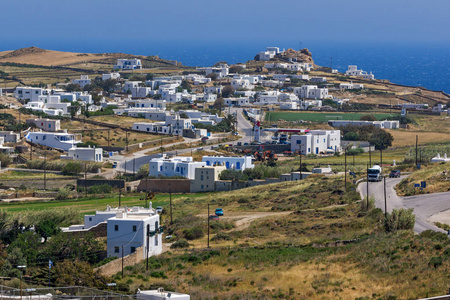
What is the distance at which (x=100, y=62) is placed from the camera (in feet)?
520

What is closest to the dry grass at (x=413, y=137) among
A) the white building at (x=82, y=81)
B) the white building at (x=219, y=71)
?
the white building at (x=82, y=81)

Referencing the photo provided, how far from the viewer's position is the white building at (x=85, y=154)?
74.9 metres

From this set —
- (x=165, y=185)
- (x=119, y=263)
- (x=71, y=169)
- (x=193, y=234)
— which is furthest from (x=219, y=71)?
(x=119, y=263)

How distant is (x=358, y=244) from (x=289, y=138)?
53310 mm

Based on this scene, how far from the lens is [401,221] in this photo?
36.0 m

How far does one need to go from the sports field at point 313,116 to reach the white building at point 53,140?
33.1m

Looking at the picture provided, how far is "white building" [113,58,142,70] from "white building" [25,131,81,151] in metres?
67.6

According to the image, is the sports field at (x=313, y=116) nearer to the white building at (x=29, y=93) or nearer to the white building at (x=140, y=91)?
the white building at (x=140, y=91)

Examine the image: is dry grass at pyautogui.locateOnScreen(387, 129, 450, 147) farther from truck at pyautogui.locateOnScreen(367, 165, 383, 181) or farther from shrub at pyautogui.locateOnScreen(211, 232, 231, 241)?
shrub at pyautogui.locateOnScreen(211, 232, 231, 241)

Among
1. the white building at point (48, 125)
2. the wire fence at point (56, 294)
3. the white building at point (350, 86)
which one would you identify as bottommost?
the wire fence at point (56, 294)

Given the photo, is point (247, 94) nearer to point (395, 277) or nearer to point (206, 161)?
point (206, 161)

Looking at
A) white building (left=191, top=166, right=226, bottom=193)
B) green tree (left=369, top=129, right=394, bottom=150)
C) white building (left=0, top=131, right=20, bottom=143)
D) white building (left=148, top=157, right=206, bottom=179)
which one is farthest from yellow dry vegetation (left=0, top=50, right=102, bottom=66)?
white building (left=191, top=166, right=226, bottom=193)

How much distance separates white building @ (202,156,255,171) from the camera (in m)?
70.7

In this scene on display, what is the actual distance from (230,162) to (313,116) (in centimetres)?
4066
